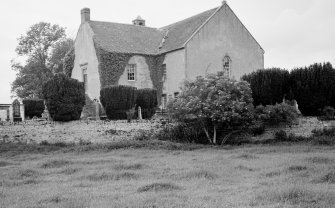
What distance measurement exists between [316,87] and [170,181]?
16.4 m

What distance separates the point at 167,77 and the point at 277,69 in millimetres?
16951

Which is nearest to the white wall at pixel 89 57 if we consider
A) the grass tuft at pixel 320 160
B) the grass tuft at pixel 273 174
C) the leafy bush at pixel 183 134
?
the leafy bush at pixel 183 134

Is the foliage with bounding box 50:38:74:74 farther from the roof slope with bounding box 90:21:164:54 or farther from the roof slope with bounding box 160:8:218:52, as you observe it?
the roof slope with bounding box 160:8:218:52

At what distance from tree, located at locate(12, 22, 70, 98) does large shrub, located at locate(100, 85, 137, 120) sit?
35188 mm

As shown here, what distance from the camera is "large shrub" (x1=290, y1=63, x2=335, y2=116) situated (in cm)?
2577

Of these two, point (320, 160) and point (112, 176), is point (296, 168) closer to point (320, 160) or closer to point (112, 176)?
point (320, 160)

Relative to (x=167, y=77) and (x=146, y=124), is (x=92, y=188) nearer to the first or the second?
(x=146, y=124)

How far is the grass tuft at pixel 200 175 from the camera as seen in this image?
13148mm

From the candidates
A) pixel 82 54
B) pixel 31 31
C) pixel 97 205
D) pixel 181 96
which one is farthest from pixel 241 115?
pixel 31 31

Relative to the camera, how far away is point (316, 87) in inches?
1014

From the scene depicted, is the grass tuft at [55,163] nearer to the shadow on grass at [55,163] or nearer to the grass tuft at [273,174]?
the shadow on grass at [55,163]

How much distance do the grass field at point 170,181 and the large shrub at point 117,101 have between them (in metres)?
9.48

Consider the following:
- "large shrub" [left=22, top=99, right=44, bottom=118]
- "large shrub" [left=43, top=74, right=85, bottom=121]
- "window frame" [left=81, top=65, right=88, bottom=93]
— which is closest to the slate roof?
"window frame" [left=81, top=65, right=88, bottom=93]

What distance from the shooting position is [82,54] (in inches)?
1745
